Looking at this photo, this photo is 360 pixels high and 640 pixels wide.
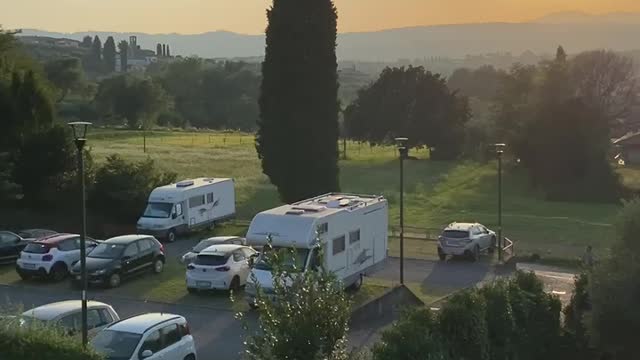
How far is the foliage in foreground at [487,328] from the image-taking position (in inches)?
547

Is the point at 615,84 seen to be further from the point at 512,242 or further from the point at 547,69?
the point at 512,242

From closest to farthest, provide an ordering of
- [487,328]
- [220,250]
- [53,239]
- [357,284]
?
[487,328] < [220,250] < [357,284] < [53,239]

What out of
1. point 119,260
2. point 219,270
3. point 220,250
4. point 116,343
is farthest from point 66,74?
point 116,343

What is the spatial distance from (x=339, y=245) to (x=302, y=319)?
14944 mm

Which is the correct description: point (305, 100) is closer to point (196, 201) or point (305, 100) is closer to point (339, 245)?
point (196, 201)

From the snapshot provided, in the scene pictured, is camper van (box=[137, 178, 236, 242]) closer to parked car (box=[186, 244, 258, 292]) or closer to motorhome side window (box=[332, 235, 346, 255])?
parked car (box=[186, 244, 258, 292])

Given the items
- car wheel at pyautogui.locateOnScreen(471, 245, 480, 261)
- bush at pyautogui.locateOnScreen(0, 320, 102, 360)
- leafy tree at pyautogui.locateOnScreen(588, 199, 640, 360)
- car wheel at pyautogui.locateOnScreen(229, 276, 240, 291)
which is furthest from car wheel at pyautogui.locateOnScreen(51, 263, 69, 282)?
leafy tree at pyautogui.locateOnScreen(588, 199, 640, 360)

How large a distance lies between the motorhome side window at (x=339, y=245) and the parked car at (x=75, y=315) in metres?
7.33

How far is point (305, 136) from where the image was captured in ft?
140

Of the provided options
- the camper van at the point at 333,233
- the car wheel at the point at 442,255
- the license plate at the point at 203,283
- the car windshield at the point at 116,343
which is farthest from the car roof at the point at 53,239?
the car wheel at the point at 442,255

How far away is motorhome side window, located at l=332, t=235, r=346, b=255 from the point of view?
2477cm

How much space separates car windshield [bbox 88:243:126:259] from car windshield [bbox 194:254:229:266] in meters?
2.87

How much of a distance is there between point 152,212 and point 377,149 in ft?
165

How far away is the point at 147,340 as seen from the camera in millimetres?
16500
